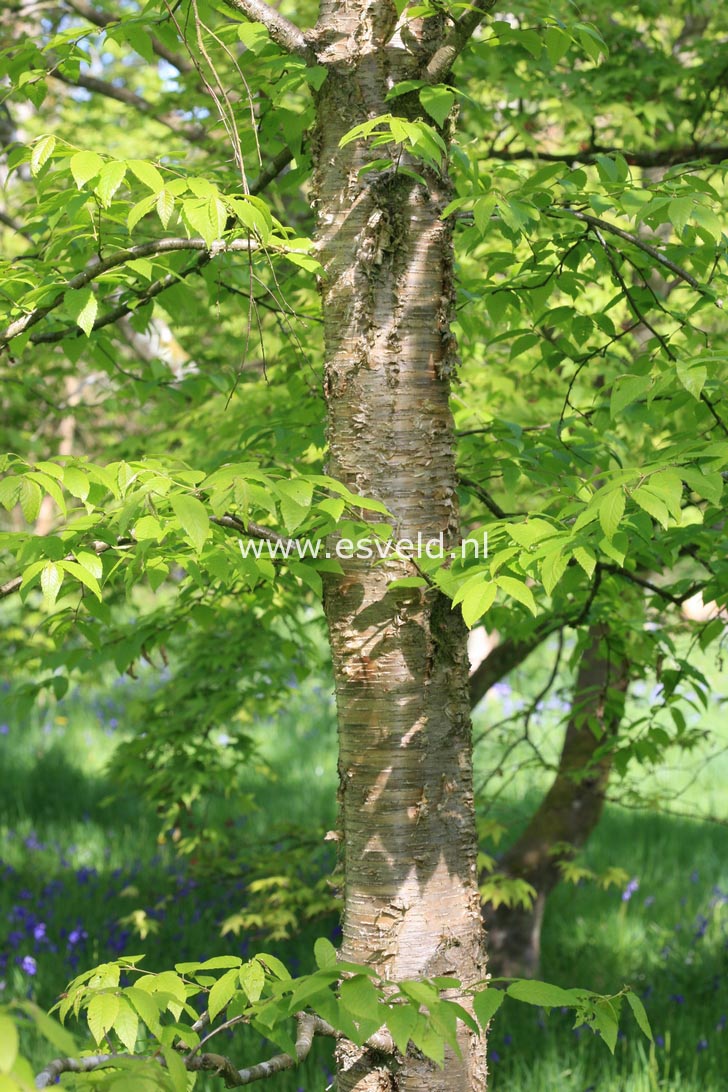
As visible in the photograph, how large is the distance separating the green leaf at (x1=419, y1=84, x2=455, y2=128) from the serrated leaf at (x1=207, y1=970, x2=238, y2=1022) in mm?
1338

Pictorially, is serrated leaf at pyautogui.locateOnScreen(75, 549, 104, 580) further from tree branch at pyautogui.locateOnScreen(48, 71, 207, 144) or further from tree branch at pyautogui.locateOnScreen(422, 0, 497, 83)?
tree branch at pyautogui.locateOnScreen(48, 71, 207, 144)

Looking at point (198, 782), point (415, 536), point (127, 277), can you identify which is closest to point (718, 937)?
point (198, 782)

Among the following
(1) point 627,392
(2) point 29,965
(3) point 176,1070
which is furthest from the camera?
(2) point 29,965

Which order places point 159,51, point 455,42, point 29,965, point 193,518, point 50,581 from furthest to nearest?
point 159,51 → point 29,965 → point 455,42 → point 50,581 → point 193,518

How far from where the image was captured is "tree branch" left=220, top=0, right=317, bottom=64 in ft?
6.14

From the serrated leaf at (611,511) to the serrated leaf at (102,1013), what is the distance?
0.85m

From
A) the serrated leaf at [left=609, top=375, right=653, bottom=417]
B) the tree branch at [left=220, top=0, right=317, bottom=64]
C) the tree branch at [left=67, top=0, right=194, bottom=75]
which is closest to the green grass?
the serrated leaf at [left=609, top=375, right=653, bottom=417]

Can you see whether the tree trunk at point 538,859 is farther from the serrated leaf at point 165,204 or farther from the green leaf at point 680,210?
the serrated leaf at point 165,204

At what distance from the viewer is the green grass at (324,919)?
3.57m

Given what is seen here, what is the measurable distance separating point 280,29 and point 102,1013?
5.34 ft

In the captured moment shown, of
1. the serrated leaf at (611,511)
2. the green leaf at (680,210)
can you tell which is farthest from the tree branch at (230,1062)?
the green leaf at (680,210)

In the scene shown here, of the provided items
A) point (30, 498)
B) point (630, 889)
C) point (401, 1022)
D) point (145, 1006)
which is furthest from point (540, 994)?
point (630, 889)

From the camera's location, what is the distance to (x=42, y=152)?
158cm

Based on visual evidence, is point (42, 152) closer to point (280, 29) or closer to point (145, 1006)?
point (280, 29)
